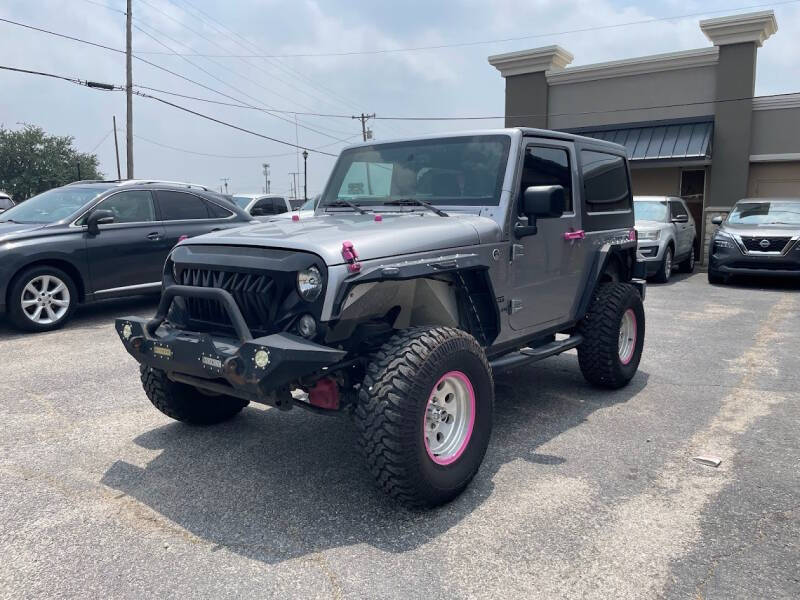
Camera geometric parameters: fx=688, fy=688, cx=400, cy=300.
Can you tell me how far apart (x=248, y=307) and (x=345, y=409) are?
731 mm

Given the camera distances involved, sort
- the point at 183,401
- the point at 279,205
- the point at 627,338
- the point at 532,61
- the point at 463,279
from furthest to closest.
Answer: the point at 532,61 < the point at 279,205 < the point at 627,338 < the point at 183,401 < the point at 463,279

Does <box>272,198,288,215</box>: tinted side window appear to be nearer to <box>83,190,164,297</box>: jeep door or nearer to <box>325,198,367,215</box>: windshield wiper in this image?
<box>83,190,164,297</box>: jeep door

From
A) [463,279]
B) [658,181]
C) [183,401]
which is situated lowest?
[183,401]

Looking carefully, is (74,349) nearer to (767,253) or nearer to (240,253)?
(240,253)

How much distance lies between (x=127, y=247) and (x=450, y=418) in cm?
611

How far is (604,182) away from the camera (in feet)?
18.3

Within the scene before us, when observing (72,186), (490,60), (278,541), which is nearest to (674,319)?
(278,541)

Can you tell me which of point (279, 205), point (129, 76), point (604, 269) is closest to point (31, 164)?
point (129, 76)

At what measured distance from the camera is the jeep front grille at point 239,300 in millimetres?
3426

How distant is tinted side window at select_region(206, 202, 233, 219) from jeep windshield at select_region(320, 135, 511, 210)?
4.76 meters

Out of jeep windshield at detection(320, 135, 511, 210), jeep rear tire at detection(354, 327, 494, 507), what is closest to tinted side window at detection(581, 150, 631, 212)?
jeep windshield at detection(320, 135, 511, 210)

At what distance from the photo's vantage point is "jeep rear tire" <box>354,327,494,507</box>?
3.18 meters

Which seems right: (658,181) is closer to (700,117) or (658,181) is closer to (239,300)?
(700,117)

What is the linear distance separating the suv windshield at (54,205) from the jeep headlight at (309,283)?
6.09m
